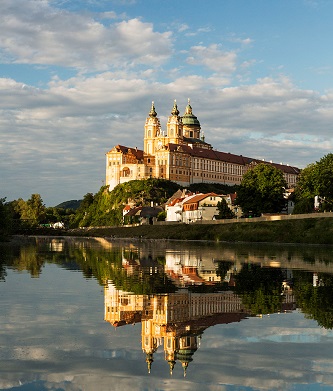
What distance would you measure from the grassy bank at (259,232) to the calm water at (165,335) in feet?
188

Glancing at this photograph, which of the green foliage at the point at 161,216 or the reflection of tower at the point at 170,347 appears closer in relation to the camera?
the reflection of tower at the point at 170,347

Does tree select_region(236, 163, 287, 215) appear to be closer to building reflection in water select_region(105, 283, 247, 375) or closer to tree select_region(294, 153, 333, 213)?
tree select_region(294, 153, 333, 213)

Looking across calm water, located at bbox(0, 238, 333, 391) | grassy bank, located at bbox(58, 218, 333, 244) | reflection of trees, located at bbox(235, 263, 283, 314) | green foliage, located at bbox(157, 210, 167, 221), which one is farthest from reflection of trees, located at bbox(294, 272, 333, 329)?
green foliage, located at bbox(157, 210, 167, 221)

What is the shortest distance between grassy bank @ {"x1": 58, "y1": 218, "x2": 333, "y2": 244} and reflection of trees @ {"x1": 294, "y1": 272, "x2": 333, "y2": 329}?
50.7 m

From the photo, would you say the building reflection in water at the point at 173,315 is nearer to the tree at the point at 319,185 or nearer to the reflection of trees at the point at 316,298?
the reflection of trees at the point at 316,298

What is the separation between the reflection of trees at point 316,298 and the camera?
19308mm

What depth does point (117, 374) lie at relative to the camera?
40.4ft

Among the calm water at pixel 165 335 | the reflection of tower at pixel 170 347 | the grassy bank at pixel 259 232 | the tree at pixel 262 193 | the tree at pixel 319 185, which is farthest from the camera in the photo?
the tree at pixel 262 193

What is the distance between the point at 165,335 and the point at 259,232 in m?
81.1

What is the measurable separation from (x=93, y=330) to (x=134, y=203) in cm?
17528

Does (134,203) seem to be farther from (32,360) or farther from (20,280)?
(32,360)

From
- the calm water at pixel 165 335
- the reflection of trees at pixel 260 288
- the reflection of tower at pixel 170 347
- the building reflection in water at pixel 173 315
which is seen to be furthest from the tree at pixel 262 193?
the reflection of tower at pixel 170 347

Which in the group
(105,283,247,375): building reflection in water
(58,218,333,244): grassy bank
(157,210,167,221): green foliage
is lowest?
(105,283,247,375): building reflection in water

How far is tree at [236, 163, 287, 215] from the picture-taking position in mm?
117688
